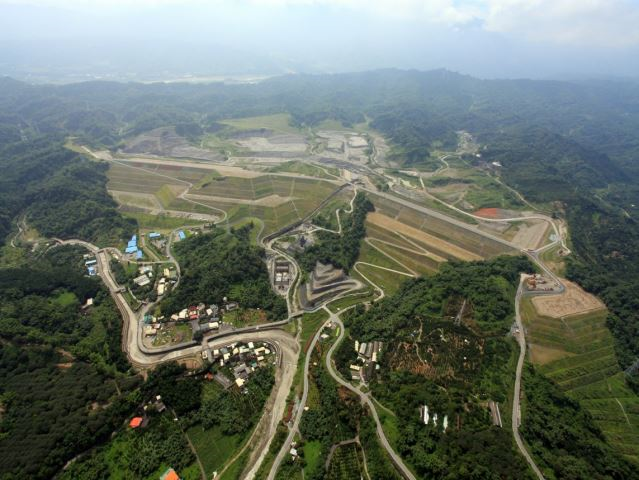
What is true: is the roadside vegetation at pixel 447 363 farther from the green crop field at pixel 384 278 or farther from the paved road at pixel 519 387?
the green crop field at pixel 384 278

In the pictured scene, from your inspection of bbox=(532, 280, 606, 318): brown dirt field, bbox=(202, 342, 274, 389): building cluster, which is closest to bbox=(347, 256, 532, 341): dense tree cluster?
bbox=(532, 280, 606, 318): brown dirt field

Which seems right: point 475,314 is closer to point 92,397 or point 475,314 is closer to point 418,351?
point 418,351

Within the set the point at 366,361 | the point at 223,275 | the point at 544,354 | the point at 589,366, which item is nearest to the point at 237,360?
the point at 366,361

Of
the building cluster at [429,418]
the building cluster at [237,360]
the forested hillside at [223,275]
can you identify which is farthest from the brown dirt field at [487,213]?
the building cluster at [237,360]

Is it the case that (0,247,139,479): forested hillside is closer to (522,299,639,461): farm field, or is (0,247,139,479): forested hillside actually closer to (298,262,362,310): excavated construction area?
(298,262,362,310): excavated construction area

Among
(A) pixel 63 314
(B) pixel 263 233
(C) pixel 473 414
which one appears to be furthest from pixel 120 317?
(C) pixel 473 414

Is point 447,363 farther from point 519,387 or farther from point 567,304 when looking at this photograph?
point 567,304

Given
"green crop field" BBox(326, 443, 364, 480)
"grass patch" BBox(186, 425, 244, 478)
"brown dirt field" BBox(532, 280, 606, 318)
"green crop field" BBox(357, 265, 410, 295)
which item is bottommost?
"green crop field" BBox(357, 265, 410, 295)
